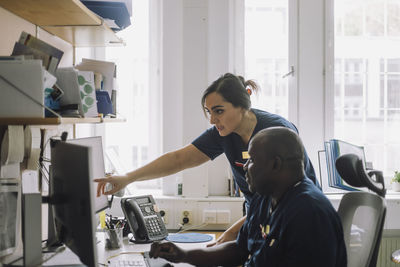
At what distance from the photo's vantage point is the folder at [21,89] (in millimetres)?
1357

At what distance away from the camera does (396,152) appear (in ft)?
10.5

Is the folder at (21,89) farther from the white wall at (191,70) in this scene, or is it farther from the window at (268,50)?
the window at (268,50)

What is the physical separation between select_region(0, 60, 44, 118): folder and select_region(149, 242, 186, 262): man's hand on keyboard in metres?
0.70

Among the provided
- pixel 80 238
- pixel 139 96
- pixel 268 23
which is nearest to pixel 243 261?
pixel 80 238

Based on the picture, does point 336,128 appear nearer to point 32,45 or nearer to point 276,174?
point 276,174

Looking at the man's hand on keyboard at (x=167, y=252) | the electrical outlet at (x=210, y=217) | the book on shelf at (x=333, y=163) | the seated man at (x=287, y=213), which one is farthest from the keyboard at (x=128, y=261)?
the book on shelf at (x=333, y=163)

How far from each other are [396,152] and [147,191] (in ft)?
6.19

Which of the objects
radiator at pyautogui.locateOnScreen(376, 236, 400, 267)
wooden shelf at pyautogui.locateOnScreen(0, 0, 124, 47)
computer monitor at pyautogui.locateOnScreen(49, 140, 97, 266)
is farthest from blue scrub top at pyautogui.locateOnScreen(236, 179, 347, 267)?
radiator at pyautogui.locateOnScreen(376, 236, 400, 267)

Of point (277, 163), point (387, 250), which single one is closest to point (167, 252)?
point (277, 163)

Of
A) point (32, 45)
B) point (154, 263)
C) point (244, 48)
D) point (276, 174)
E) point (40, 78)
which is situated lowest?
point (154, 263)

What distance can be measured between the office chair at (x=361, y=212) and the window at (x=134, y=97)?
1789 mm

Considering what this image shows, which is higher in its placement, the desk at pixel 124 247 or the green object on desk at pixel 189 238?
the desk at pixel 124 247

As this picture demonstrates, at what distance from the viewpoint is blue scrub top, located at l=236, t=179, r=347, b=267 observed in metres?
1.26

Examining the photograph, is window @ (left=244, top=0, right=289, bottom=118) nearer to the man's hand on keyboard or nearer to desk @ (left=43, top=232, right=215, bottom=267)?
desk @ (left=43, top=232, right=215, bottom=267)
